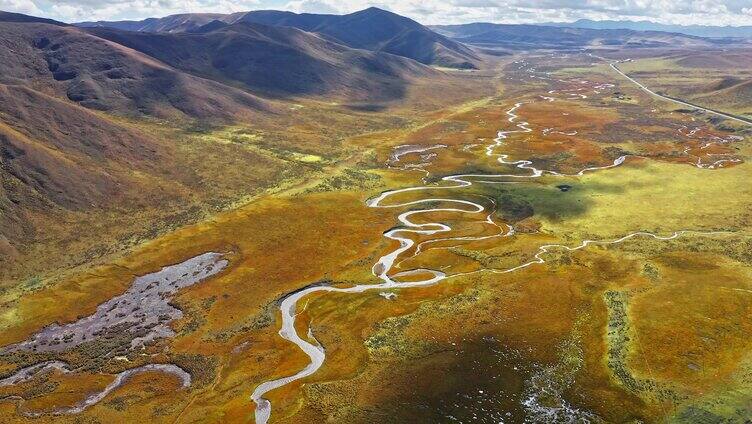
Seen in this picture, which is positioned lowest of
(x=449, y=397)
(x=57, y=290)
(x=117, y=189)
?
(x=449, y=397)

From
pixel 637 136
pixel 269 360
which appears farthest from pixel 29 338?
pixel 637 136

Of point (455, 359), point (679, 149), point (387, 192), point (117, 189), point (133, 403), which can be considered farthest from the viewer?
point (679, 149)

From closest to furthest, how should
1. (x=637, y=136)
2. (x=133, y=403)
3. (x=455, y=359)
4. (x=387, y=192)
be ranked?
(x=133, y=403) < (x=455, y=359) < (x=387, y=192) < (x=637, y=136)

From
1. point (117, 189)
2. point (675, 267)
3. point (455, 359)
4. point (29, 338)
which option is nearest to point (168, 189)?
point (117, 189)

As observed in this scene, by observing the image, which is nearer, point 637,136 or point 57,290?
point 57,290

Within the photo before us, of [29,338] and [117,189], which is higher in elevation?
[117,189]

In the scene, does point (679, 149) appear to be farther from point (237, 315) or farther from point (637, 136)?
point (237, 315)

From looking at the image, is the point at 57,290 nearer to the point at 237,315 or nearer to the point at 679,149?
the point at 237,315
